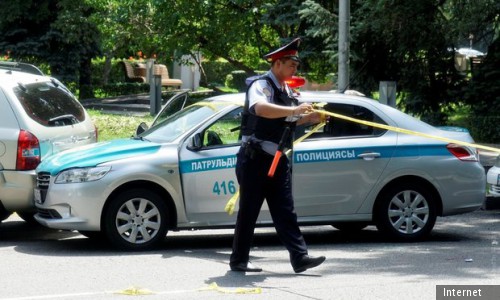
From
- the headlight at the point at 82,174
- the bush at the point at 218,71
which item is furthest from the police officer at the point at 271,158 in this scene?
the bush at the point at 218,71

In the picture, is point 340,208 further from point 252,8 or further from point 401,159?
point 252,8

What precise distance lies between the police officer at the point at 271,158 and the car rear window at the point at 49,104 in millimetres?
2936

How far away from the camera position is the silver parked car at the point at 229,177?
913 cm

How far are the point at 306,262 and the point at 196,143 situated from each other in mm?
2000

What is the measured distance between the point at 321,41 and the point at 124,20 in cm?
703

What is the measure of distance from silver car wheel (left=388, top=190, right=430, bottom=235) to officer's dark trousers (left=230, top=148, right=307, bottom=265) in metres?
2.05

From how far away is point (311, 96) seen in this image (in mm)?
9766

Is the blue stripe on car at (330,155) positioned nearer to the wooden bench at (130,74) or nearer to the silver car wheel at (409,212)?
the silver car wheel at (409,212)

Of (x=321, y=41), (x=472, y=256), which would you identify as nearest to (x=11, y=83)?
(x=472, y=256)

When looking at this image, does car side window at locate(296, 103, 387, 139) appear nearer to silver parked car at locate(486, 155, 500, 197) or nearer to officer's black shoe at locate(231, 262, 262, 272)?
officer's black shoe at locate(231, 262, 262, 272)

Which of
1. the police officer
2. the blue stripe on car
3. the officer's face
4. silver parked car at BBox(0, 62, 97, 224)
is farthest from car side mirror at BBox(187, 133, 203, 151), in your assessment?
the officer's face

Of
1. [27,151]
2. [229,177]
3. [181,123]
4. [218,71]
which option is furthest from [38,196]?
[218,71]

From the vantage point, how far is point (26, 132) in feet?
32.0

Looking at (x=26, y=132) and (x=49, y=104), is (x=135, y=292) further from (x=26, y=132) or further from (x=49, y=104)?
(x=49, y=104)
